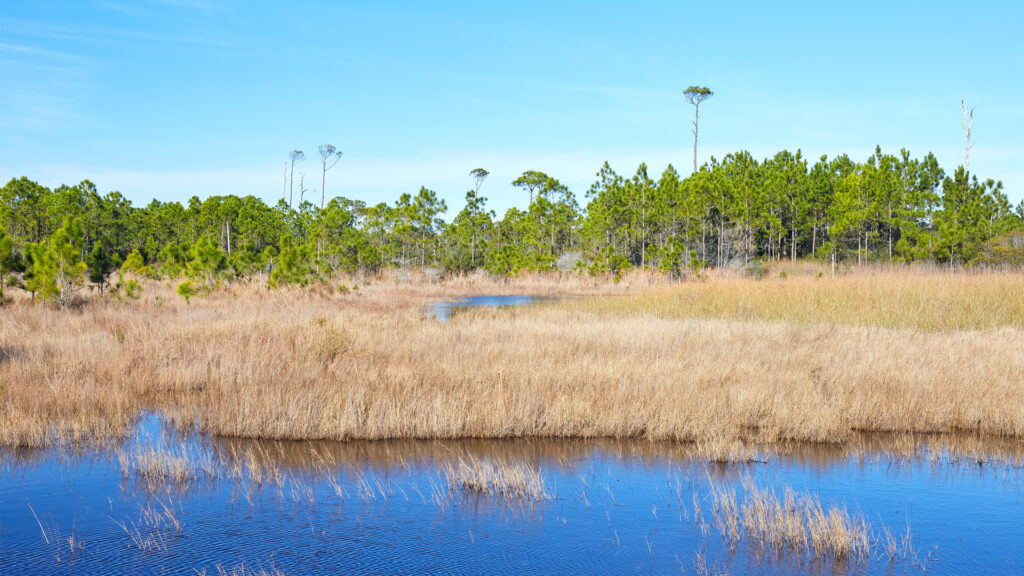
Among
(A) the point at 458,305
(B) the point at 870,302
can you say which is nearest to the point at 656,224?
(A) the point at 458,305

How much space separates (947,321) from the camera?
15.5 m

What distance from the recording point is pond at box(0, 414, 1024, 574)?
4.85 metres

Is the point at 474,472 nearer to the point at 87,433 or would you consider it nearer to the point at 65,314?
the point at 87,433

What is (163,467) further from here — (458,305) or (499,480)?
(458,305)

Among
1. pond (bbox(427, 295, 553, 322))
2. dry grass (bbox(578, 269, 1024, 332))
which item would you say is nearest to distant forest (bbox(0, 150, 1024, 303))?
pond (bbox(427, 295, 553, 322))

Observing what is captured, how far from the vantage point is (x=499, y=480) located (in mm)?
6230

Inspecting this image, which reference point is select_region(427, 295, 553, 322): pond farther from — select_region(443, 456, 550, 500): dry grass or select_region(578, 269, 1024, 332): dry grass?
select_region(443, 456, 550, 500): dry grass

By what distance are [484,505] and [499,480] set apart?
1.18ft

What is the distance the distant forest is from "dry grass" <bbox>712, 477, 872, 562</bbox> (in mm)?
28483

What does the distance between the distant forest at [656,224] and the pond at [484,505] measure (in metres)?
25.4

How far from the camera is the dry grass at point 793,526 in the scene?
194 inches

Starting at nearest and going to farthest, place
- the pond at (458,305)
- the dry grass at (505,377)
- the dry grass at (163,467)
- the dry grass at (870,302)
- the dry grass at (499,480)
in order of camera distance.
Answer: the dry grass at (499,480), the dry grass at (163,467), the dry grass at (505,377), the dry grass at (870,302), the pond at (458,305)

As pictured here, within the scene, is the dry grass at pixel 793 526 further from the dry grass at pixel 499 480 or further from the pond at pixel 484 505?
the dry grass at pixel 499 480

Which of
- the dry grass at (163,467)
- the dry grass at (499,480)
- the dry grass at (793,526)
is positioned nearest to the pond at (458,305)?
the dry grass at (163,467)
